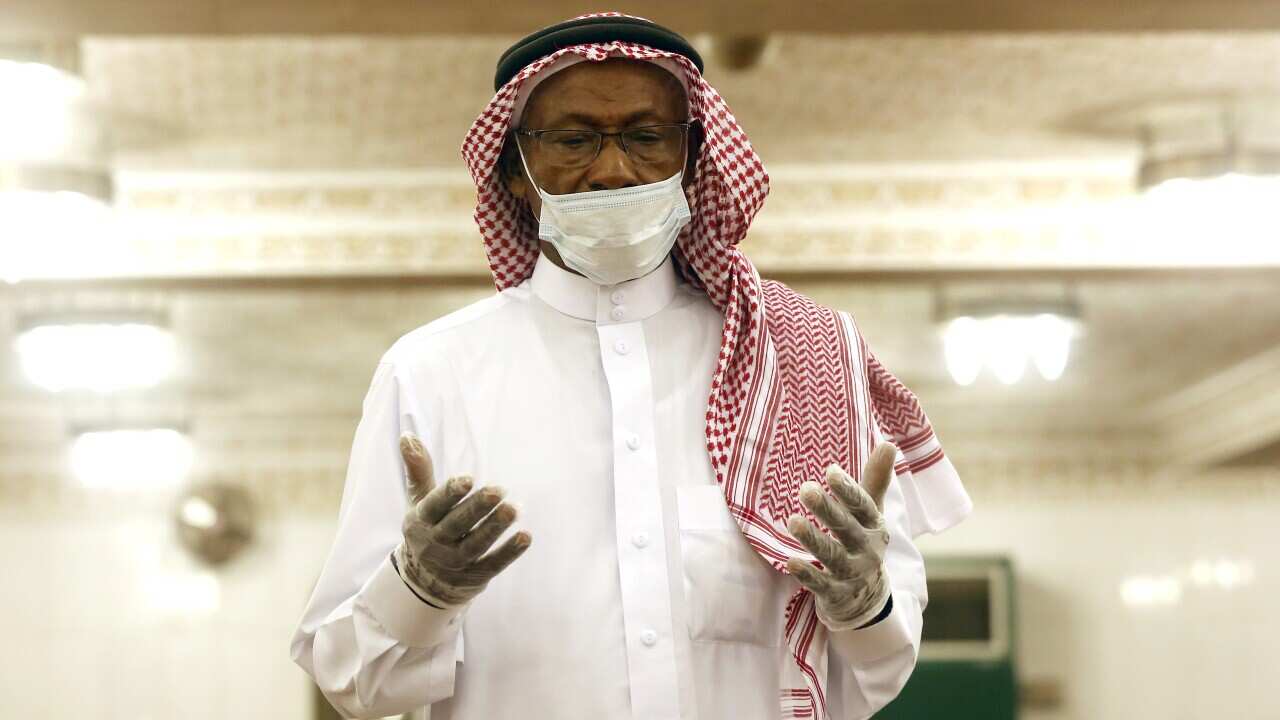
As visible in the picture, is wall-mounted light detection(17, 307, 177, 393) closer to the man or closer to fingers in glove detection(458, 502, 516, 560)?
the man

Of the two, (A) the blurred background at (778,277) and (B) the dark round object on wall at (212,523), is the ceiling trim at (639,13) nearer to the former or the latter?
(A) the blurred background at (778,277)

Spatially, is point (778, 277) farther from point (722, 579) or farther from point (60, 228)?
point (722, 579)

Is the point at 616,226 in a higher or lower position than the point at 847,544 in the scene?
higher

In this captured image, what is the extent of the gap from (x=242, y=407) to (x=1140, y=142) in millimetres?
5916

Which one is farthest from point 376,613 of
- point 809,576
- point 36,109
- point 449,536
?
point 36,109

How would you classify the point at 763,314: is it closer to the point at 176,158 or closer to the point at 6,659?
the point at 176,158

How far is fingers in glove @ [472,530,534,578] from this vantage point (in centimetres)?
117

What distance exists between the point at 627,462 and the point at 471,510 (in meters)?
0.26

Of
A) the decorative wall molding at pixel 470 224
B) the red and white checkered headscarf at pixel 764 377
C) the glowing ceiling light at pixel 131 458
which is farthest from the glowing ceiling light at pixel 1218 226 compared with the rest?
the glowing ceiling light at pixel 131 458

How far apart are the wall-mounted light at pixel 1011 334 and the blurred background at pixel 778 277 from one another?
0.02 m

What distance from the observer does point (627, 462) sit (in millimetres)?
1382

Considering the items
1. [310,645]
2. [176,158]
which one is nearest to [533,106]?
[310,645]

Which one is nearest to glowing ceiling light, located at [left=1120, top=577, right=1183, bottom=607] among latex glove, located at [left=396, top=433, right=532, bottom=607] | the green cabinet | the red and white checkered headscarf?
the green cabinet

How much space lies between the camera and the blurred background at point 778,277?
4309mm
